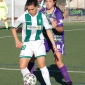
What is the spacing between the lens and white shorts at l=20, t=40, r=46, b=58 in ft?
26.3

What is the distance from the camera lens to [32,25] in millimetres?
8016

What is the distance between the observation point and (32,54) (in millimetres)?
8102

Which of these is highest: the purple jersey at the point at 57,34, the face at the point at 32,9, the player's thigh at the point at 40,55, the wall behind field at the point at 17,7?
the face at the point at 32,9

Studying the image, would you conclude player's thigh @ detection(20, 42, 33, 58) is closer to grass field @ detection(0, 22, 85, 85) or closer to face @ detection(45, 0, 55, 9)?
face @ detection(45, 0, 55, 9)

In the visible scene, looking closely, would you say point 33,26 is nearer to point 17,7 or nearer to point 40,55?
point 40,55

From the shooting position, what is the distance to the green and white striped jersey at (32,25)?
8.02 metres

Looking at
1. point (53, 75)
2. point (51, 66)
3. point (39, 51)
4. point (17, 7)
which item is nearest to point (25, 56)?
point (39, 51)

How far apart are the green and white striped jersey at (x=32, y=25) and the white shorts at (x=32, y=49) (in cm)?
8

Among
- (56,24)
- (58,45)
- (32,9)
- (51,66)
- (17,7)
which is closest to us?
(32,9)

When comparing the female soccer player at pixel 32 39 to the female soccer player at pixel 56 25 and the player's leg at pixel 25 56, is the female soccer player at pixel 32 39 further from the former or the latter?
the female soccer player at pixel 56 25

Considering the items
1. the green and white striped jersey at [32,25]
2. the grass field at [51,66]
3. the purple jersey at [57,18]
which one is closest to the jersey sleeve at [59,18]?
the purple jersey at [57,18]

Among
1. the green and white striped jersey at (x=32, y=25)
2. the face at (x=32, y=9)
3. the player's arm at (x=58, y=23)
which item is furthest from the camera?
the player's arm at (x=58, y=23)

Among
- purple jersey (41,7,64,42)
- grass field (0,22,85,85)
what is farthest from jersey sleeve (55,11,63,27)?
grass field (0,22,85,85)

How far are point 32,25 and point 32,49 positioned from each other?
43 centimetres
